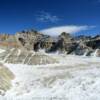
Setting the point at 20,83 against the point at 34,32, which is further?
the point at 34,32

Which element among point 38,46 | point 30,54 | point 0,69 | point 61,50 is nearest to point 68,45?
point 61,50

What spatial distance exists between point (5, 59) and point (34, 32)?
516 feet

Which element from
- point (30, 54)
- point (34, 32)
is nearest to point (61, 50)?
point (34, 32)

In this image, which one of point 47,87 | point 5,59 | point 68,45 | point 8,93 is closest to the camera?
point 8,93

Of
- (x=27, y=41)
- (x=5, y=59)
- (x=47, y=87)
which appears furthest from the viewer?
(x=27, y=41)

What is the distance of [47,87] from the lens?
1998cm

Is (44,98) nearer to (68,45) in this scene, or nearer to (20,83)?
(20,83)

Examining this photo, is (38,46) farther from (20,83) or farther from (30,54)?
(20,83)

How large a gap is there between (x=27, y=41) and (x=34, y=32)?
3491cm

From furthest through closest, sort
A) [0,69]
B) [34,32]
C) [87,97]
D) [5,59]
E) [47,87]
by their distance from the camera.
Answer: [34,32] < [5,59] < [0,69] < [47,87] < [87,97]

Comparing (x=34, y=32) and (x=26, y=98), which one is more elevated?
(x=34, y=32)

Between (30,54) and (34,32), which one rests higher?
(34,32)

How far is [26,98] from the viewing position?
16969 mm

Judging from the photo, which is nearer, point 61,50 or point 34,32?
point 61,50
